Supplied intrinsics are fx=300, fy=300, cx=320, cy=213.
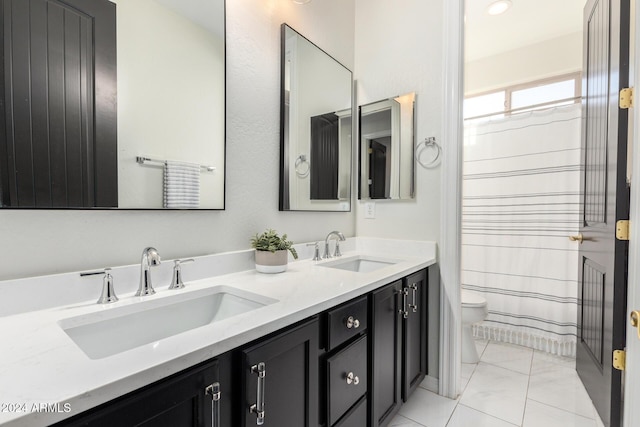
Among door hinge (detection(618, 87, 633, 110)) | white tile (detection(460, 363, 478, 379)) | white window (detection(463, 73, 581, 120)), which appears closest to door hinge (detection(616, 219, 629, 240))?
door hinge (detection(618, 87, 633, 110))

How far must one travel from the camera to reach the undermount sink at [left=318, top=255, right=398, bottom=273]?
1839mm

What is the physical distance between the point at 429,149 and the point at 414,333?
3.60 feet

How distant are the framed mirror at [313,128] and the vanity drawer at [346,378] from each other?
825mm

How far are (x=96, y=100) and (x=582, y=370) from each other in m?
2.85

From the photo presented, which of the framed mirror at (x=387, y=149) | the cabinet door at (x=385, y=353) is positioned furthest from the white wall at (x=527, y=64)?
the cabinet door at (x=385, y=353)

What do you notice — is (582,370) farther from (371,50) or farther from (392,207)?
(371,50)

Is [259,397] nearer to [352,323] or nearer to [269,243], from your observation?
[352,323]

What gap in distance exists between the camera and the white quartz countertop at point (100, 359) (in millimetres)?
461

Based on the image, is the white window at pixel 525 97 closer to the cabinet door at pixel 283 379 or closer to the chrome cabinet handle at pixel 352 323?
the chrome cabinet handle at pixel 352 323

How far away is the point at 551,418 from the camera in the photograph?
1.59 meters

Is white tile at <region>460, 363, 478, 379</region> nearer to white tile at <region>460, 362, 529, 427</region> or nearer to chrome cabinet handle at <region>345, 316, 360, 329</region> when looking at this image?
white tile at <region>460, 362, 529, 427</region>

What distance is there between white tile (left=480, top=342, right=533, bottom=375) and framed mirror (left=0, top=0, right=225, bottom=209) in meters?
2.28

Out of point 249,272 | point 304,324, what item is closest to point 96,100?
point 249,272

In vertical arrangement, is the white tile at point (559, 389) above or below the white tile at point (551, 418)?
below
